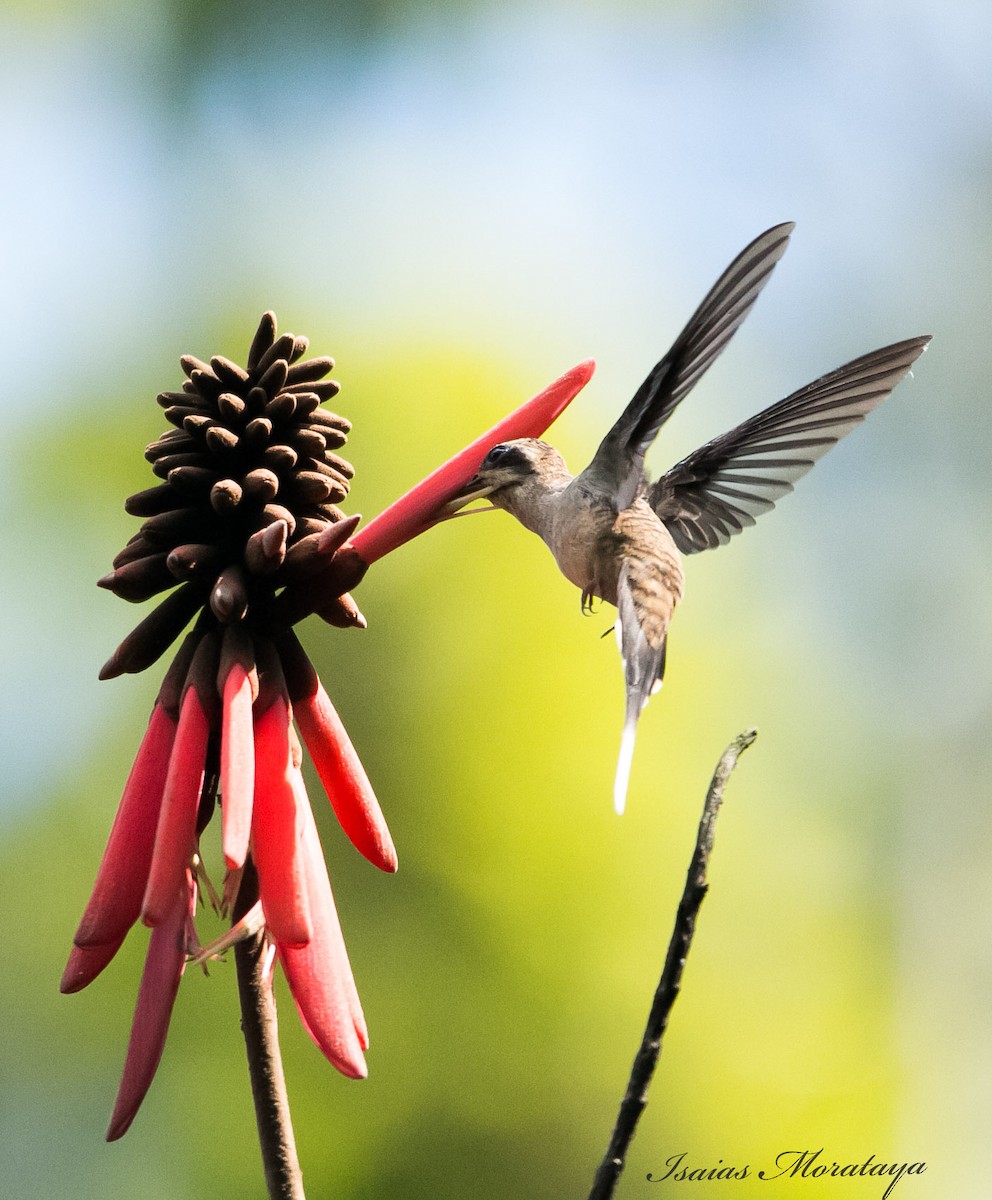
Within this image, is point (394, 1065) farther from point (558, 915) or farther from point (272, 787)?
point (272, 787)

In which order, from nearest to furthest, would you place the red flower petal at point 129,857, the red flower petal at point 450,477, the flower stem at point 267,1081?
the flower stem at point 267,1081 < the red flower petal at point 129,857 < the red flower petal at point 450,477

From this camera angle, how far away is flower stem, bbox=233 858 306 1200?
0.95 m

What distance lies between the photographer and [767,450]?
1.85m

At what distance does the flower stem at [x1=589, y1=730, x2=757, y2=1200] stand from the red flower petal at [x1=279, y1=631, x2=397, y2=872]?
43cm

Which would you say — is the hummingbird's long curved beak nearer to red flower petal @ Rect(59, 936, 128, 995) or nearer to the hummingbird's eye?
the hummingbird's eye

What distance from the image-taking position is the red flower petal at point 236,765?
0.97 m

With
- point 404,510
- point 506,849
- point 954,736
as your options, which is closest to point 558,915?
point 506,849

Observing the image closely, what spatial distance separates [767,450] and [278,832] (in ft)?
3.48

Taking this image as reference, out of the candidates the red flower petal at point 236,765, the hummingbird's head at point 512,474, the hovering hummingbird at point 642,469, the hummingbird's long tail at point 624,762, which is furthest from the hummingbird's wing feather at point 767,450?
the red flower petal at point 236,765

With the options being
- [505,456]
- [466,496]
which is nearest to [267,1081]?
[466,496]

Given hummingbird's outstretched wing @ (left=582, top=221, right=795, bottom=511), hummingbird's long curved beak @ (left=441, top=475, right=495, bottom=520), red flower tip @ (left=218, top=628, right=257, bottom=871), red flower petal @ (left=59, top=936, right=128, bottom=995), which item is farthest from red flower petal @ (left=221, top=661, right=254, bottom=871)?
hummingbird's outstretched wing @ (left=582, top=221, right=795, bottom=511)

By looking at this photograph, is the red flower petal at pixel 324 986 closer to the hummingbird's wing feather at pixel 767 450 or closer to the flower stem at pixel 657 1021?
the flower stem at pixel 657 1021

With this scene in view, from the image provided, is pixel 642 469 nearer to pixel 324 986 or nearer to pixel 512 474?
pixel 512 474

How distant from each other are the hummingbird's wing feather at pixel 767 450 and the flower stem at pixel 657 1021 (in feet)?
2.94
